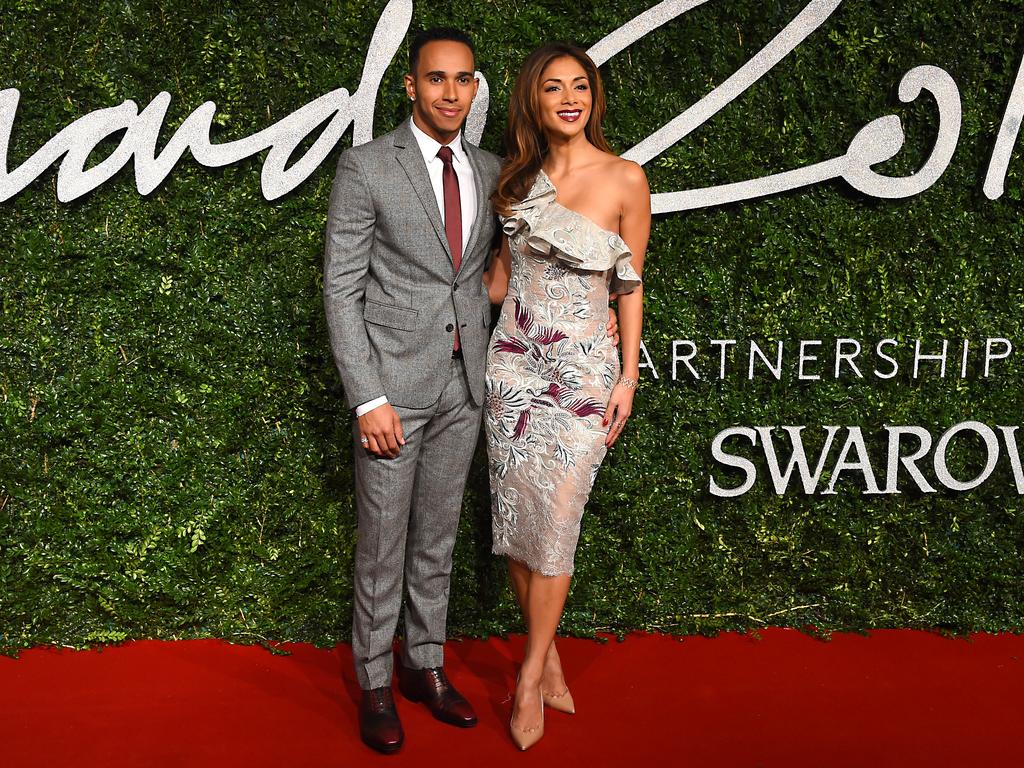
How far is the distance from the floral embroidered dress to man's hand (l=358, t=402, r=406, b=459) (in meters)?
0.33

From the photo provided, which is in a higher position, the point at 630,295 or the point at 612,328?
the point at 630,295

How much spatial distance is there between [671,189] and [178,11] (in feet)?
6.23

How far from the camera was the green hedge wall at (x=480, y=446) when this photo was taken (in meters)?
3.36

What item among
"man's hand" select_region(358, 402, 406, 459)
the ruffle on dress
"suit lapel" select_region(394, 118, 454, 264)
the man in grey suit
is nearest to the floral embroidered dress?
the ruffle on dress

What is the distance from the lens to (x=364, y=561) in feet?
9.88

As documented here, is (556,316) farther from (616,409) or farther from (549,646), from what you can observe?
(549,646)

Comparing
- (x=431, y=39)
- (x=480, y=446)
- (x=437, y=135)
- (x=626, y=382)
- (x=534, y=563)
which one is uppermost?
(x=431, y=39)

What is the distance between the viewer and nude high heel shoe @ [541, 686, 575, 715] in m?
3.12

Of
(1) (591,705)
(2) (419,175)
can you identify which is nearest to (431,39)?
(2) (419,175)

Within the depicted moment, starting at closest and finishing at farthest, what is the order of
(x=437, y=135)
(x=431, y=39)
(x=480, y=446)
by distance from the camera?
(x=431, y=39)
(x=437, y=135)
(x=480, y=446)

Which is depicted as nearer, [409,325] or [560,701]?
[409,325]

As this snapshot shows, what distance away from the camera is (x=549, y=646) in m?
3.09

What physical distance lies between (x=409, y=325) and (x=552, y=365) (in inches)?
18.0

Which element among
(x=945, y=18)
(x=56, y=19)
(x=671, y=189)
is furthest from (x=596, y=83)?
(x=56, y=19)
